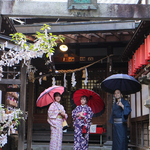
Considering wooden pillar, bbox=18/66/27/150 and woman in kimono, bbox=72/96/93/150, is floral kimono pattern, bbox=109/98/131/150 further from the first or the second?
wooden pillar, bbox=18/66/27/150

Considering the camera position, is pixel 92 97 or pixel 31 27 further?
pixel 31 27

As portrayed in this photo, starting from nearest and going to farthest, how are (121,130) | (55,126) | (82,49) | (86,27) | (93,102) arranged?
1. (121,130)
2. (55,126)
3. (93,102)
4. (86,27)
5. (82,49)

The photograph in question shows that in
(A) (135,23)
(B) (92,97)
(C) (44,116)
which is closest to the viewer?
(B) (92,97)

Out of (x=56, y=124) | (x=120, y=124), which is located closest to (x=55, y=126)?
(x=56, y=124)

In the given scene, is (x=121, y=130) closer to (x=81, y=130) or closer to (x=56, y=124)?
(x=81, y=130)

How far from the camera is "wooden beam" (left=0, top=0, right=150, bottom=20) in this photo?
694 centimetres

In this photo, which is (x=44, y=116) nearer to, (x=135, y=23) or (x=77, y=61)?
(x=77, y=61)

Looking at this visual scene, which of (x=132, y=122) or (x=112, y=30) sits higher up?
(x=112, y=30)

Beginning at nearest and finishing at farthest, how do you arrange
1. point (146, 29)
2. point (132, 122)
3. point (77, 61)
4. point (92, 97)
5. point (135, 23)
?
point (146, 29), point (92, 97), point (135, 23), point (132, 122), point (77, 61)

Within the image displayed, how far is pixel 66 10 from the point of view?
7.00 meters

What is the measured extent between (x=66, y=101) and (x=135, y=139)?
447 centimetres

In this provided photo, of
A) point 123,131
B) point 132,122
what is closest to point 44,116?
point 132,122

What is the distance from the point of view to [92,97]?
29.8 feet

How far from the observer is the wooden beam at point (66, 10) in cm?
694
